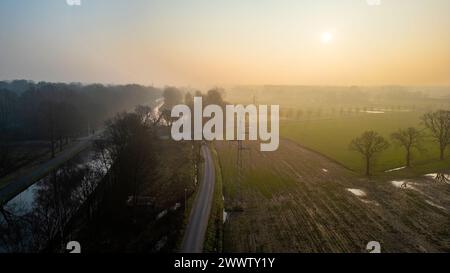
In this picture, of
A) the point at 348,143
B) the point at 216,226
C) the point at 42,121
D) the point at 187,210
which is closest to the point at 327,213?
the point at 216,226

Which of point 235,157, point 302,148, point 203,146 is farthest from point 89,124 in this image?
point 302,148

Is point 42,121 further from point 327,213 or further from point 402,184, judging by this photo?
point 402,184

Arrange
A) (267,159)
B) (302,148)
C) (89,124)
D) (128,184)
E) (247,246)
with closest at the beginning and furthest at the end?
(247,246)
(128,184)
(267,159)
(302,148)
(89,124)

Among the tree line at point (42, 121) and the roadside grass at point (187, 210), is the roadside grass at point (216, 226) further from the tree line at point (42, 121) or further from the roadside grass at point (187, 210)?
the tree line at point (42, 121)

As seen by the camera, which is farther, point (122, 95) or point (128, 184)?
point (122, 95)
